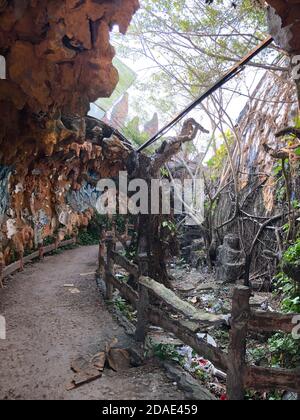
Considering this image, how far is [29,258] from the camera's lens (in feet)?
31.4

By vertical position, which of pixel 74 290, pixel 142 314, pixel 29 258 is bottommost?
pixel 74 290

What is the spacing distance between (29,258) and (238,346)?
8035mm

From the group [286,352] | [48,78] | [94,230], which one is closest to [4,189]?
[48,78]

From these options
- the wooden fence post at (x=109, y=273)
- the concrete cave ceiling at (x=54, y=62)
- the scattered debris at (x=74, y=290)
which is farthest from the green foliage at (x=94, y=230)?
the concrete cave ceiling at (x=54, y=62)

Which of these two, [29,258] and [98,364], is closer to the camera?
[98,364]

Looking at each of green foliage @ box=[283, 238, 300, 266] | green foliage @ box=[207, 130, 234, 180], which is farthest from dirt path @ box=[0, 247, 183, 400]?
green foliage @ box=[207, 130, 234, 180]

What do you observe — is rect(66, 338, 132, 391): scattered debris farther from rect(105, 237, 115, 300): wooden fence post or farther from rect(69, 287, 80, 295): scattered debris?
rect(69, 287, 80, 295): scattered debris

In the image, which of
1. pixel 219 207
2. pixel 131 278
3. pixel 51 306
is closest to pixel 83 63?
pixel 51 306

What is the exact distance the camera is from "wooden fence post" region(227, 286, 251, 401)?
9.22ft

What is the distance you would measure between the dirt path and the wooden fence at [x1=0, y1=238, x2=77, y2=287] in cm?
24

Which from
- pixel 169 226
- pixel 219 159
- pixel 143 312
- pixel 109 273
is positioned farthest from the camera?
pixel 219 159

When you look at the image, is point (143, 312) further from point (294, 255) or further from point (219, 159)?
point (219, 159)

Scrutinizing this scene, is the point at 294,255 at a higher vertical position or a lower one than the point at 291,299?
higher

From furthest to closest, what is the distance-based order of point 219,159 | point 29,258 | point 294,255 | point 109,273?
point 219,159, point 29,258, point 109,273, point 294,255
